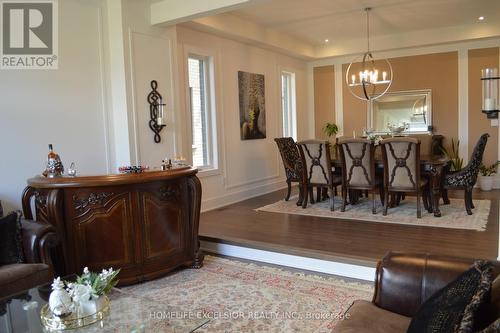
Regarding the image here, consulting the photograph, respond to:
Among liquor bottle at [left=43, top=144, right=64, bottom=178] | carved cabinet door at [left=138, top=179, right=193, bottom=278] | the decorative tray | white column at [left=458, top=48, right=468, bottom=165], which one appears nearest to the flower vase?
the decorative tray

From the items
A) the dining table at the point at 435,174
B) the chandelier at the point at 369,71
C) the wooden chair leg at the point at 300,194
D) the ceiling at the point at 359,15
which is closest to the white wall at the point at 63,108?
the ceiling at the point at 359,15

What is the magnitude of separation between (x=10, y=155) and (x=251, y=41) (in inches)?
163

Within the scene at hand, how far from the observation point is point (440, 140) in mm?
7555

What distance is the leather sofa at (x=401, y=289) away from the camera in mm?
1819

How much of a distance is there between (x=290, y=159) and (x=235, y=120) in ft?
3.68

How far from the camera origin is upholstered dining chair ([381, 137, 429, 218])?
4.90m

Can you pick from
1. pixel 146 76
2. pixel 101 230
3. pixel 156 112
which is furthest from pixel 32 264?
pixel 146 76

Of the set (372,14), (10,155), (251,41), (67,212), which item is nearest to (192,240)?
(67,212)

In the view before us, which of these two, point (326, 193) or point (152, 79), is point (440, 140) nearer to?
point (326, 193)

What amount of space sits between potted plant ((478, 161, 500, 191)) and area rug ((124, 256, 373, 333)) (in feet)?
15.8

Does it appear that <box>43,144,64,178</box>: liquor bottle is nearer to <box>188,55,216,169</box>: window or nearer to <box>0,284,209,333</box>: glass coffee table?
<box>0,284,209,333</box>: glass coffee table

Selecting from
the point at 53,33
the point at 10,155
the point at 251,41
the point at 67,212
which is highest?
the point at 251,41

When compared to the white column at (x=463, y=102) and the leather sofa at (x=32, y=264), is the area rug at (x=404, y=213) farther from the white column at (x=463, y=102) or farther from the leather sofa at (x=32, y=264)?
the leather sofa at (x=32, y=264)

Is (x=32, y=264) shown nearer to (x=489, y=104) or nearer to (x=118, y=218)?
(x=118, y=218)
